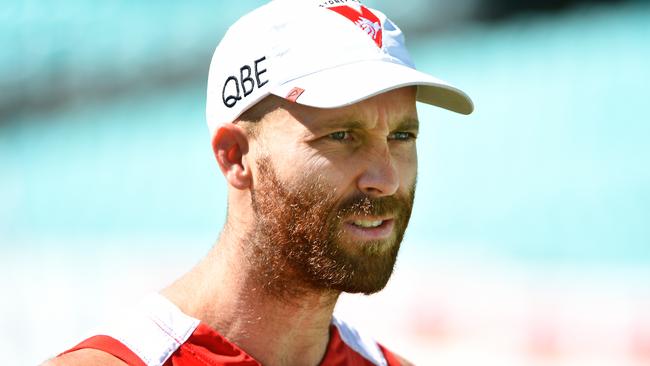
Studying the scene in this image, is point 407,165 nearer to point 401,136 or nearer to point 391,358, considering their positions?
point 401,136

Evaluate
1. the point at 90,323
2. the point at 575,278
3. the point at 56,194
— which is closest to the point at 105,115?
the point at 56,194

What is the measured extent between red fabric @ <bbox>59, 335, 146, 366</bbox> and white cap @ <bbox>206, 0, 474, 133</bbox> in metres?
0.52

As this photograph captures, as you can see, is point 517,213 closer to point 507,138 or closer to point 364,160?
point 507,138

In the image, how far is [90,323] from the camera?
8.31 metres

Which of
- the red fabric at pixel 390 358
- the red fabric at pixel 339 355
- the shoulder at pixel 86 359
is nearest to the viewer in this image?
the shoulder at pixel 86 359

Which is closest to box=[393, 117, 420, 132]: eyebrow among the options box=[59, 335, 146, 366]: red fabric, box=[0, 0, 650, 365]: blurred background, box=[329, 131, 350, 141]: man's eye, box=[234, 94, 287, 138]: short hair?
box=[329, 131, 350, 141]: man's eye

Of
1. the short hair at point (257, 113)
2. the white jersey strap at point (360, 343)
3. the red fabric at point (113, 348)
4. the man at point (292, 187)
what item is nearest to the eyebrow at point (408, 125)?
the man at point (292, 187)

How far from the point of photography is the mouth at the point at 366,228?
2217 mm

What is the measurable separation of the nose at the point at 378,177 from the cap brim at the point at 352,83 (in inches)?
5.6

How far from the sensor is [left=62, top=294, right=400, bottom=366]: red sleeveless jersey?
85.9 inches

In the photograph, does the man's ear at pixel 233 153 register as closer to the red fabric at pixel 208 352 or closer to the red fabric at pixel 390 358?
the red fabric at pixel 208 352

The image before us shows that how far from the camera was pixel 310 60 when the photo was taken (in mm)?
2281

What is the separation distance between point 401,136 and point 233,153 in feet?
1.21

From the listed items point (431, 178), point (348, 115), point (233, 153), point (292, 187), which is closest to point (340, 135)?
point (348, 115)
